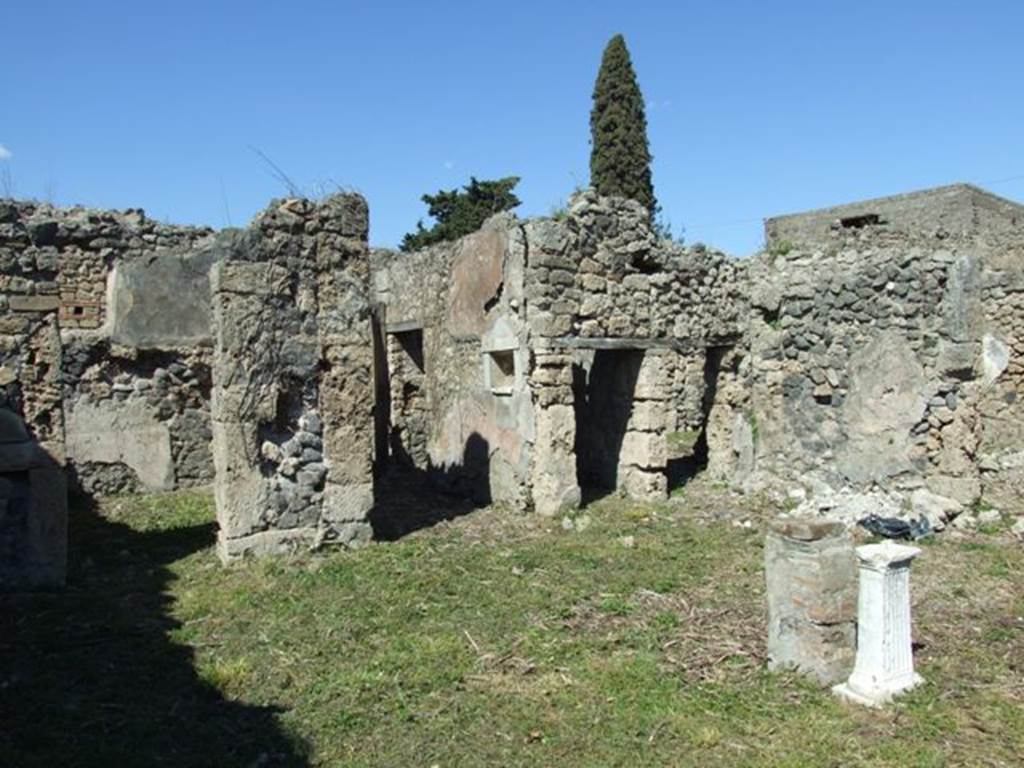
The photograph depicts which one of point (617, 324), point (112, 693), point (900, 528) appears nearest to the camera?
point (112, 693)

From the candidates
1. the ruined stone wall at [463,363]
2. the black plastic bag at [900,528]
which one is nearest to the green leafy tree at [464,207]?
the ruined stone wall at [463,363]

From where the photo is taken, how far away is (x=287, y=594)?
6844 millimetres

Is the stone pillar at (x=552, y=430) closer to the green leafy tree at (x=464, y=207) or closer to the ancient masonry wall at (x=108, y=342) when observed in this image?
the ancient masonry wall at (x=108, y=342)

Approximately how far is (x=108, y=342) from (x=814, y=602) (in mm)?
9336

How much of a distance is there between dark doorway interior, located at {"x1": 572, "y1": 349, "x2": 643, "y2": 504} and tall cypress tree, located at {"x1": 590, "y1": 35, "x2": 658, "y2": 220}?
43.9ft

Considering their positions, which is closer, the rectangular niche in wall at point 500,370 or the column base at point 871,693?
the column base at point 871,693

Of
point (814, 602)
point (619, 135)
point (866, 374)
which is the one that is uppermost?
point (619, 135)

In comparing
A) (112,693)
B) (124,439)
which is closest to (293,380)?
(112,693)

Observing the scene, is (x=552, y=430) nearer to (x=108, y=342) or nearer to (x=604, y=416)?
(x=604, y=416)

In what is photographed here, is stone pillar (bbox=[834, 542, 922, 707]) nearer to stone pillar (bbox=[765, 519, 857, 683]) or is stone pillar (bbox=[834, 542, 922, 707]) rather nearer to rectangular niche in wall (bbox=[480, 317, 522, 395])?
stone pillar (bbox=[765, 519, 857, 683])

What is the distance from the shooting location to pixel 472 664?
5.45 metres

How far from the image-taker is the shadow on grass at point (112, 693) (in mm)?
4273

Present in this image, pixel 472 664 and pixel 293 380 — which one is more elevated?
pixel 293 380

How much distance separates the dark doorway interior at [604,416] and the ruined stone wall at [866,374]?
1.53 m
